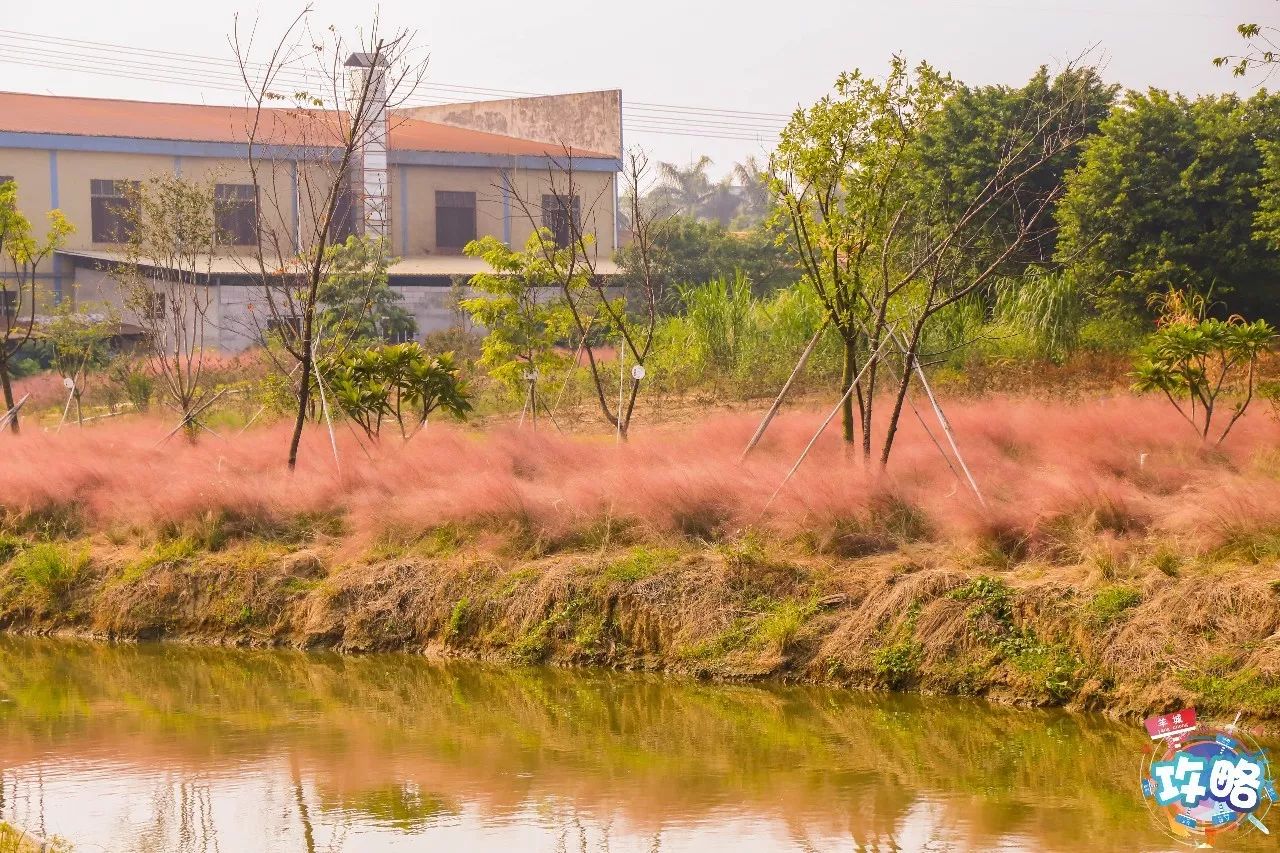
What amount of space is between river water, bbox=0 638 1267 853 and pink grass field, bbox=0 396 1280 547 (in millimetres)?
1703

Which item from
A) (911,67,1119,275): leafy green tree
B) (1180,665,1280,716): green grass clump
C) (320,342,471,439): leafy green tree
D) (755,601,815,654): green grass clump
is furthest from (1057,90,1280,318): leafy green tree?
(1180,665,1280,716): green grass clump

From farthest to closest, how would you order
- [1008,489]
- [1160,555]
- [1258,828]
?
1. [1008,489]
2. [1160,555]
3. [1258,828]

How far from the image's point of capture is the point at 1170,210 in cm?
2202

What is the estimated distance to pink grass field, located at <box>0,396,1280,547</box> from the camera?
11.4 m

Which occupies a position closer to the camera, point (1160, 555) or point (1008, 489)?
point (1160, 555)

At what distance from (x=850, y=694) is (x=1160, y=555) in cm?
232

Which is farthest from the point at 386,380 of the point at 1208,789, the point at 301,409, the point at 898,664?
the point at 1208,789

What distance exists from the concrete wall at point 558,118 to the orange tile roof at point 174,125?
50 cm

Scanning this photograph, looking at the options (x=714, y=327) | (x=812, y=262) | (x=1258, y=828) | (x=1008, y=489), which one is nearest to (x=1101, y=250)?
(x=714, y=327)

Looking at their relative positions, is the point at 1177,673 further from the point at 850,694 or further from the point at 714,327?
the point at 714,327

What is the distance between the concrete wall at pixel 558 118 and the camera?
42000mm

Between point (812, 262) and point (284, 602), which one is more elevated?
point (812, 262)

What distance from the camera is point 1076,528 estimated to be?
11172 millimetres

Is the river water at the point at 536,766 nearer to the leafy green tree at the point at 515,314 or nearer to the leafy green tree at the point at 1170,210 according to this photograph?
the leafy green tree at the point at 515,314
